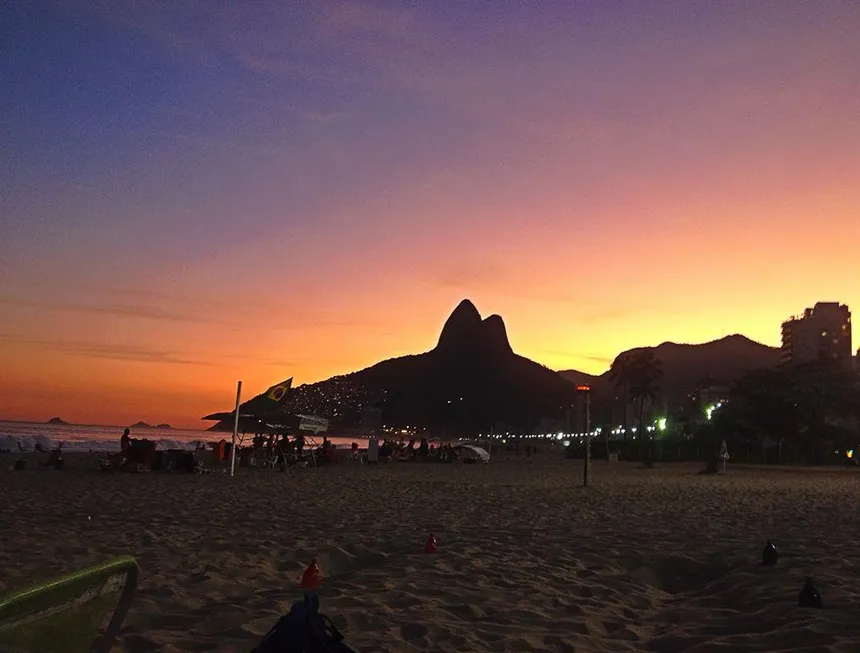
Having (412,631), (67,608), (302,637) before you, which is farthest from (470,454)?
(67,608)

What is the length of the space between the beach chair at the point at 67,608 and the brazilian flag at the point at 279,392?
788 inches

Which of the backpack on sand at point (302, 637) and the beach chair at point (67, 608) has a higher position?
the beach chair at point (67, 608)

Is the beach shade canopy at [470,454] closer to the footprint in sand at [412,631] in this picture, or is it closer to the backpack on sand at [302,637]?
the footprint in sand at [412,631]

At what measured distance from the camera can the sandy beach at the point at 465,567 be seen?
5.14 metres

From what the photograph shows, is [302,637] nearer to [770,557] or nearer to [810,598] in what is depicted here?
[810,598]

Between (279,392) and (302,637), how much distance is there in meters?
19.6

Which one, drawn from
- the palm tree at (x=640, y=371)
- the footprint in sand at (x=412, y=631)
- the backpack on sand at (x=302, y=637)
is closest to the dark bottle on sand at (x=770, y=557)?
the footprint in sand at (x=412, y=631)

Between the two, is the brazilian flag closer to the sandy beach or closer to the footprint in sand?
the sandy beach

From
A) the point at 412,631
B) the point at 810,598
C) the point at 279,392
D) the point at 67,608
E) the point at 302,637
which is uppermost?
the point at 279,392

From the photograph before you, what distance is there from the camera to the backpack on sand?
11.2 feet

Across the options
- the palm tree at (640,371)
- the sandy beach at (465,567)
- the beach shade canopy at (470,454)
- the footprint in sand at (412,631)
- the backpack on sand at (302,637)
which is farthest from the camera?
the palm tree at (640,371)

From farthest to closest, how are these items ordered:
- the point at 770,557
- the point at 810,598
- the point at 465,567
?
the point at 770,557 → the point at 465,567 → the point at 810,598

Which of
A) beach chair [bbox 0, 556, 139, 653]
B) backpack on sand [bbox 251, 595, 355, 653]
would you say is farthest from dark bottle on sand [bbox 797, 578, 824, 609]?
beach chair [bbox 0, 556, 139, 653]

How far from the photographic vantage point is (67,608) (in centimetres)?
242
